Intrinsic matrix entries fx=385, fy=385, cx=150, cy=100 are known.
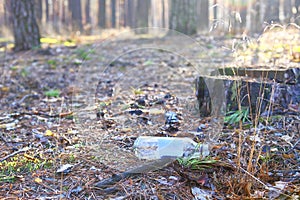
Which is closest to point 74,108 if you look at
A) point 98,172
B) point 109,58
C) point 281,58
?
point 98,172

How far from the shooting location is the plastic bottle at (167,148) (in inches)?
101

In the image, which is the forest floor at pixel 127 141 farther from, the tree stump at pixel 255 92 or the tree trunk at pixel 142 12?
the tree trunk at pixel 142 12

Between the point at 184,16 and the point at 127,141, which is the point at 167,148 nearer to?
the point at 127,141

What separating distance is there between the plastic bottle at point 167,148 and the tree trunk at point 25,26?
5.52m

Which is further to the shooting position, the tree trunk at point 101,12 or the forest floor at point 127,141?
the tree trunk at point 101,12

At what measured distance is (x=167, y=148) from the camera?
2.60m

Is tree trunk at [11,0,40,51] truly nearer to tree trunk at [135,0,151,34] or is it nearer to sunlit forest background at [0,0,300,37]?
sunlit forest background at [0,0,300,37]

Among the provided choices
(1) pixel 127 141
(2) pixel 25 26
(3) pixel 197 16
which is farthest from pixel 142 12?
(1) pixel 127 141

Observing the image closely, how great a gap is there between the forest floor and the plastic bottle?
7 centimetres

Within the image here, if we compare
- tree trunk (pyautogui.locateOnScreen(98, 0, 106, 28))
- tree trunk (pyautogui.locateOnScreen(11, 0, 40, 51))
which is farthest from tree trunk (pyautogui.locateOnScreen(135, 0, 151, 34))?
tree trunk (pyautogui.locateOnScreen(11, 0, 40, 51))

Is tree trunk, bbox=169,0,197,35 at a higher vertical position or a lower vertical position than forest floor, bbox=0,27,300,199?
higher

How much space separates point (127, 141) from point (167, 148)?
404 millimetres

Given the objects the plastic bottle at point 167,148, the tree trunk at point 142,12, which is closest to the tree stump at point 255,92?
the plastic bottle at point 167,148

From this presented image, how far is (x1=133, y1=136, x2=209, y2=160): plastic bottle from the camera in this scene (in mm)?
2553
